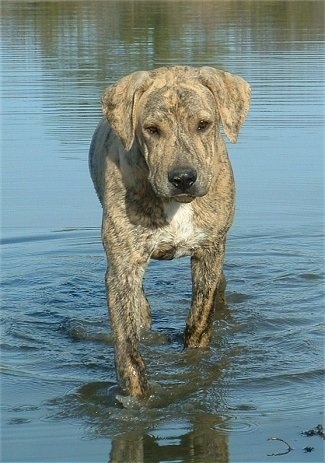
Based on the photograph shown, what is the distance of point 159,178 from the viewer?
669cm

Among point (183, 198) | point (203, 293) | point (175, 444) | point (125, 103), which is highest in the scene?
point (125, 103)

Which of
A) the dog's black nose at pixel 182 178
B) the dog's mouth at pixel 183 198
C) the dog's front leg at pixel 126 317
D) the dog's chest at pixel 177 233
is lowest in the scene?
the dog's front leg at pixel 126 317

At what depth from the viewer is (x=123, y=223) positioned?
7215 mm

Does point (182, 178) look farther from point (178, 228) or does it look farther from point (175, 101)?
point (178, 228)

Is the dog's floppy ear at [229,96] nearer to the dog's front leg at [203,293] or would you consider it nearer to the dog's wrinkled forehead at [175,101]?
the dog's wrinkled forehead at [175,101]

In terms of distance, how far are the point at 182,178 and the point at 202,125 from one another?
427mm

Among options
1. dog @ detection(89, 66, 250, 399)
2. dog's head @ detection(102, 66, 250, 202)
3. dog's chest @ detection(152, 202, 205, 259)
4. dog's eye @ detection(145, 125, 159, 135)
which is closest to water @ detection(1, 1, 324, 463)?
dog @ detection(89, 66, 250, 399)

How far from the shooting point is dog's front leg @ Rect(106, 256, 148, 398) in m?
7.15

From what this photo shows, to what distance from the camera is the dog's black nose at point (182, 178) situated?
21.6 ft

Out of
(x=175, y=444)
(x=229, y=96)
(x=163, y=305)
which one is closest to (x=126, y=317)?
(x=175, y=444)

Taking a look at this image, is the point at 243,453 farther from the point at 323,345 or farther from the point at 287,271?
the point at 287,271

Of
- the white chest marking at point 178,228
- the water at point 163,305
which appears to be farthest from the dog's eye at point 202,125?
the water at point 163,305

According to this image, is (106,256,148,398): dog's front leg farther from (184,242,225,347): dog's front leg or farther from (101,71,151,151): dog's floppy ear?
(101,71,151,151): dog's floppy ear

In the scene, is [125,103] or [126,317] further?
[126,317]
